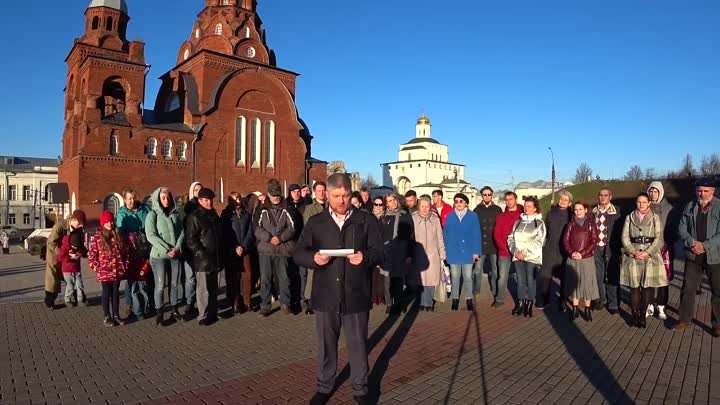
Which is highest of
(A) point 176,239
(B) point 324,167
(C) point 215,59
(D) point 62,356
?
(C) point 215,59

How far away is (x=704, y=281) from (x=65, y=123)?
3944 centimetres

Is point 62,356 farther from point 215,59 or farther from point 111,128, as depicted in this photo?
point 215,59

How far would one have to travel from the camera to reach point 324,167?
41.2m

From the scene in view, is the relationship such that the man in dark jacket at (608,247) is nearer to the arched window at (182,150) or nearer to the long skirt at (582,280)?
the long skirt at (582,280)

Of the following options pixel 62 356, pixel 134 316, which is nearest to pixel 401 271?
pixel 134 316

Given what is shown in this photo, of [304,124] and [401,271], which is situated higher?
[304,124]

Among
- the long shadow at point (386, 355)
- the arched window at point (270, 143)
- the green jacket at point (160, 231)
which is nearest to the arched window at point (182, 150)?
the arched window at point (270, 143)

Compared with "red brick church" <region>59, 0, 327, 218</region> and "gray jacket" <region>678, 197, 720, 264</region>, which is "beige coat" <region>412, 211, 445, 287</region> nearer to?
"gray jacket" <region>678, 197, 720, 264</region>

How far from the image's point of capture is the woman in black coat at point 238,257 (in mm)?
8039

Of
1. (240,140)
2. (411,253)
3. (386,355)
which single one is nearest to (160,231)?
(386,355)

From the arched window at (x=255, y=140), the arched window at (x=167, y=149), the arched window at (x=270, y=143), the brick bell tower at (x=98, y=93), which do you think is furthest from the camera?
the arched window at (x=270, y=143)

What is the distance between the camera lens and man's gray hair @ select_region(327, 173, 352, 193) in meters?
4.10

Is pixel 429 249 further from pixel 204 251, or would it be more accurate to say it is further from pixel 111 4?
pixel 111 4

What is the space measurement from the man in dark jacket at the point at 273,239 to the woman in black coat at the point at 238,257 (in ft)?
1.48
